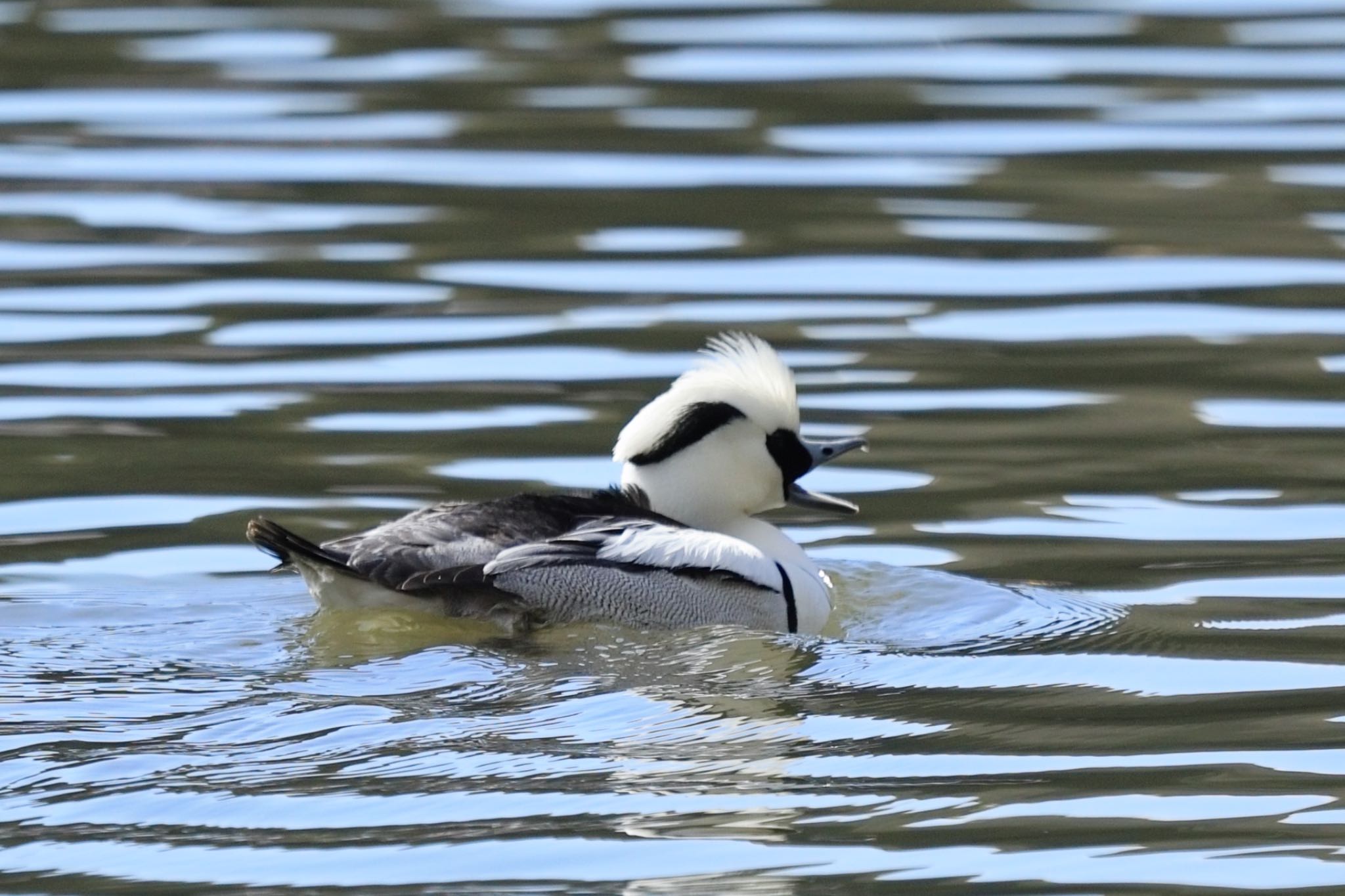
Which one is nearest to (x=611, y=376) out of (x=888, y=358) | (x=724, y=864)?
(x=888, y=358)

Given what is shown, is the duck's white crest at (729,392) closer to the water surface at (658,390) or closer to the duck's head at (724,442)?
the duck's head at (724,442)

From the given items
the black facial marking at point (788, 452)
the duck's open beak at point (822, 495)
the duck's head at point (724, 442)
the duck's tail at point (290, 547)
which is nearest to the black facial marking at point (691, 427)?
the duck's head at point (724, 442)

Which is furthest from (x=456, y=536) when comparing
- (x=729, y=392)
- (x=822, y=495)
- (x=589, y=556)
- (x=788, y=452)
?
(x=822, y=495)

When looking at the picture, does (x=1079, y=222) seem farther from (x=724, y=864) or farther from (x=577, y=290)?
(x=724, y=864)

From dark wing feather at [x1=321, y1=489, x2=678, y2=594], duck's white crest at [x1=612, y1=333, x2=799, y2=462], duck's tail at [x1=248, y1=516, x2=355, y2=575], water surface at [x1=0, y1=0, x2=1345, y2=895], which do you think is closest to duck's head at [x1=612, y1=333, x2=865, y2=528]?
duck's white crest at [x1=612, y1=333, x2=799, y2=462]

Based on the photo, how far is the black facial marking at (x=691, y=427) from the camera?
8250 mm

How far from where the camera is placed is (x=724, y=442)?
8391 mm

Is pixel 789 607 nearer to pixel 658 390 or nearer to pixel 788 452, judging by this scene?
pixel 788 452

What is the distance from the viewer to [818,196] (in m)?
13.6

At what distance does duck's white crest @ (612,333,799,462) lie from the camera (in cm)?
821

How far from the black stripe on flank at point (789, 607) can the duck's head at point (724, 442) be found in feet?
1.73

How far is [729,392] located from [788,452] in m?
0.35

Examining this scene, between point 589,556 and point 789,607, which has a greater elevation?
point 589,556

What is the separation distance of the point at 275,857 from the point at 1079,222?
8390mm
